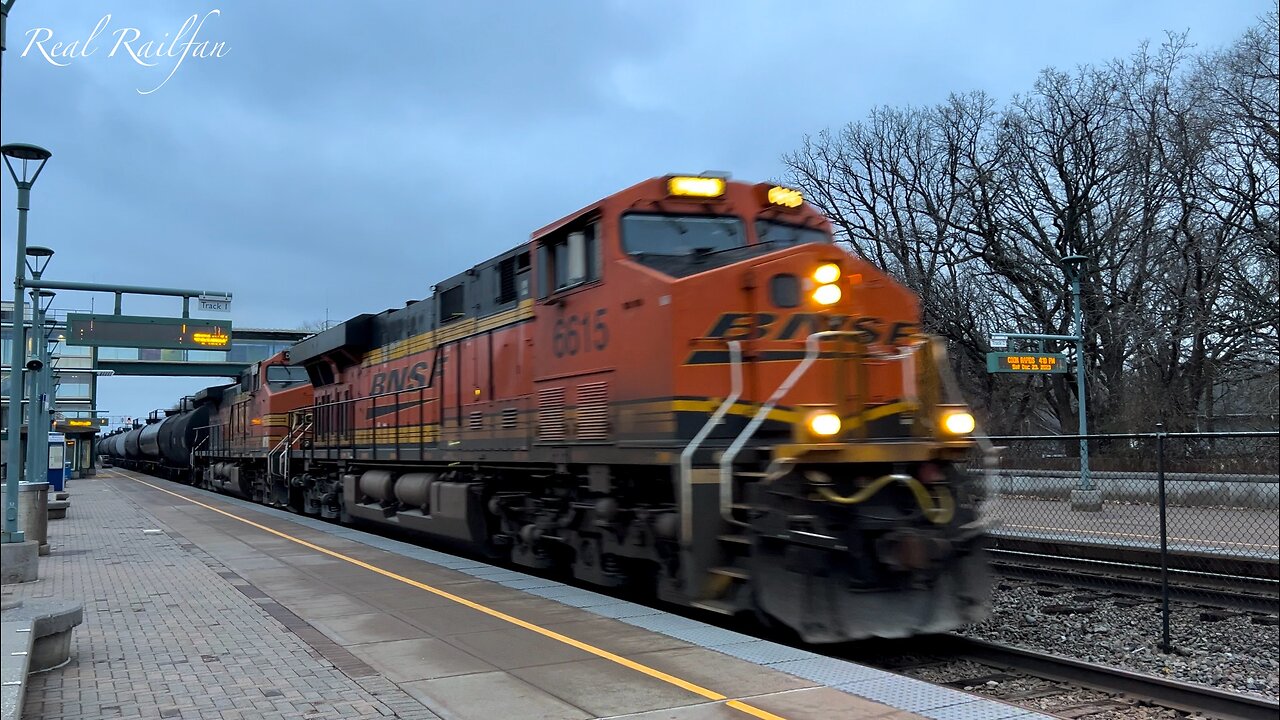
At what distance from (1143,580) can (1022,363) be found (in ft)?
41.4

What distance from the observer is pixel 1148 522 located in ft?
29.0

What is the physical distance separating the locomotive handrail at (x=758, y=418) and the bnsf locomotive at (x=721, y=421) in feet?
0.06

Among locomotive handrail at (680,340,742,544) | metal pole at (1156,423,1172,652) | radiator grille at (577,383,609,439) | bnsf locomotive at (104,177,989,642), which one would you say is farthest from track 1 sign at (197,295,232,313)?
metal pole at (1156,423,1172,652)

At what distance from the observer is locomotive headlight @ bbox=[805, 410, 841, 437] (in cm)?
670

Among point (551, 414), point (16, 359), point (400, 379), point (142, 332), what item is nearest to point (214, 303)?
point (142, 332)

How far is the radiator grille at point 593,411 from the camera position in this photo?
8.22 meters

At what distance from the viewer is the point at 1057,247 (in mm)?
31219

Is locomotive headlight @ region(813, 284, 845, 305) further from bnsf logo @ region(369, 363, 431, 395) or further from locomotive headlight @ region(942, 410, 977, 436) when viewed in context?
bnsf logo @ region(369, 363, 431, 395)

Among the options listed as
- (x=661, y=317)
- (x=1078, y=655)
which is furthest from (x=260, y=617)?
(x=1078, y=655)

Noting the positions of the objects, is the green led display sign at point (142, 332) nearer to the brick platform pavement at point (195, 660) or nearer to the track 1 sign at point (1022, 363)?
the brick platform pavement at point (195, 660)

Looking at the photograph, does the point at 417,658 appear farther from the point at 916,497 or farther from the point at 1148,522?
the point at 1148,522

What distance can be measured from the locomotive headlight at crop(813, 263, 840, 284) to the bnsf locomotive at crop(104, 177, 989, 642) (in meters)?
0.01

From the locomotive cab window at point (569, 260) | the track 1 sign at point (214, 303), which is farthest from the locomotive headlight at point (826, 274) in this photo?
the track 1 sign at point (214, 303)

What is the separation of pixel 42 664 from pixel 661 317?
190 inches
